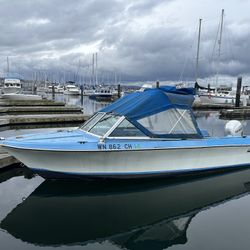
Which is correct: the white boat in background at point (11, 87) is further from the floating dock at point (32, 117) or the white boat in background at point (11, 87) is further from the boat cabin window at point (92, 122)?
the boat cabin window at point (92, 122)

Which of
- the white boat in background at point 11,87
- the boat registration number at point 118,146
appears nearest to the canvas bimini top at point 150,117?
the boat registration number at point 118,146

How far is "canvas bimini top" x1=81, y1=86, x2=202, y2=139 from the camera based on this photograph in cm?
876

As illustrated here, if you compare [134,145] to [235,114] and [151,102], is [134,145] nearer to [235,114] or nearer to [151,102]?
[151,102]

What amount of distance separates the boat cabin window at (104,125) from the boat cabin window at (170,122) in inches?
29.2

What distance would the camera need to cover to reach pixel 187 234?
6.69 m

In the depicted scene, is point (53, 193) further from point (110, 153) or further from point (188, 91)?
point (188, 91)

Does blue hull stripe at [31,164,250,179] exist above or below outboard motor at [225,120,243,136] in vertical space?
below

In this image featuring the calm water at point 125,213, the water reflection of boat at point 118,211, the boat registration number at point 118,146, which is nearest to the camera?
the calm water at point 125,213

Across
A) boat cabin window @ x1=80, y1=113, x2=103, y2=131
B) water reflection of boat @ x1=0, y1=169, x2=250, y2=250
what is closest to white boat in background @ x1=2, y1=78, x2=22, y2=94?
boat cabin window @ x1=80, y1=113, x2=103, y2=131

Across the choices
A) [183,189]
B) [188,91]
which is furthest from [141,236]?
[188,91]

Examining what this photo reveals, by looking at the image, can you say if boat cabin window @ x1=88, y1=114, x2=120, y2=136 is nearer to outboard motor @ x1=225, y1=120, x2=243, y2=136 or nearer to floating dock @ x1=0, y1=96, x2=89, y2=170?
floating dock @ x1=0, y1=96, x2=89, y2=170

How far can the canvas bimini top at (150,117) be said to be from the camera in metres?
8.76

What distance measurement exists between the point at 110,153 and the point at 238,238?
3551 millimetres

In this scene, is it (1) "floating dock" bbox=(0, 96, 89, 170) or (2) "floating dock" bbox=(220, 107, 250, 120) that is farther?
(2) "floating dock" bbox=(220, 107, 250, 120)
